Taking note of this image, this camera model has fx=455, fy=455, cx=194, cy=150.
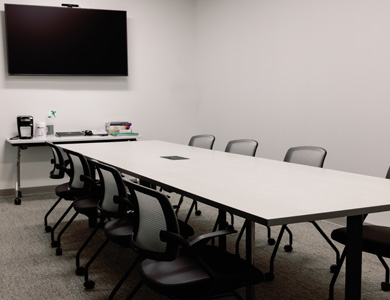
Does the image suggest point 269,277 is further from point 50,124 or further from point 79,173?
point 50,124

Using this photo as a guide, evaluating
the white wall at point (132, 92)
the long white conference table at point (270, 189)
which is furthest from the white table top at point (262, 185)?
the white wall at point (132, 92)

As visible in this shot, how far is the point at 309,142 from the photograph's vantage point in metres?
5.13

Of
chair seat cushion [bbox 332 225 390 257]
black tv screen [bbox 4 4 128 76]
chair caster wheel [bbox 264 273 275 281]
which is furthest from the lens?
black tv screen [bbox 4 4 128 76]

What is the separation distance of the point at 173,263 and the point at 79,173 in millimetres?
1644

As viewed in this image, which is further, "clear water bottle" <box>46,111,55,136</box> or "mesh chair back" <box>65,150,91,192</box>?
"clear water bottle" <box>46,111,55,136</box>

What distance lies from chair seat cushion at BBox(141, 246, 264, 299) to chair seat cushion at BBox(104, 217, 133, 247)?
1.50ft

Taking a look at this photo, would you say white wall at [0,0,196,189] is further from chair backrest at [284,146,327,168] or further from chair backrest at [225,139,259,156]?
chair backrest at [284,146,327,168]

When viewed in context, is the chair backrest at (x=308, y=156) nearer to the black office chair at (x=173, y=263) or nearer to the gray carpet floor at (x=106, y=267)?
the gray carpet floor at (x=106, y=267)

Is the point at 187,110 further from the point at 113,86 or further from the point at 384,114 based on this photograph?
the point at 384,114

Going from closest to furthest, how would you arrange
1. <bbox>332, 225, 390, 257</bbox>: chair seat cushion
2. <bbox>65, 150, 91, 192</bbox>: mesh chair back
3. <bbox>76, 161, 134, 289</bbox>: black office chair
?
<bbox>332, 225, 390, 257</bbox>: chair seat cushion < <bbox>76, 161, 134, 289</bbox>: black office chair < <bbox>65, 150, 91, 192</bbox>: mesh chair back

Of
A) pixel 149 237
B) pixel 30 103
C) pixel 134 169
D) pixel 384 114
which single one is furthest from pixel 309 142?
pixel 30 103

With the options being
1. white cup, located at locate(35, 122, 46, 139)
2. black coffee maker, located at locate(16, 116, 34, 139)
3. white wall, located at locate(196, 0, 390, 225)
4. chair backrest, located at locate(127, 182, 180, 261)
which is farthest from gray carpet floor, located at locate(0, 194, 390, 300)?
white cup, located at locate(35, 122, 46, 139)

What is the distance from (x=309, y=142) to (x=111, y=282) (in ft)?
9.49

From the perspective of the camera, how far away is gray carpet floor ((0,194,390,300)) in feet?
9.86
